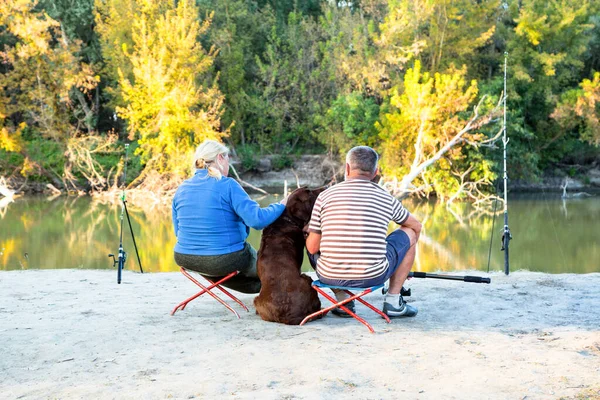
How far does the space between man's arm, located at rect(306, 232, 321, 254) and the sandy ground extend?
449 mm

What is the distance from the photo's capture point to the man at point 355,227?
3.83m

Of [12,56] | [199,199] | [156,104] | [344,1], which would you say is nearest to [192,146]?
[156,104]

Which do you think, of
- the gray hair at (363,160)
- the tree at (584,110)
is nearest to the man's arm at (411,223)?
the gray hair at (363,160)

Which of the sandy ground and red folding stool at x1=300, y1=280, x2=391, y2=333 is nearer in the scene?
the sandy ground

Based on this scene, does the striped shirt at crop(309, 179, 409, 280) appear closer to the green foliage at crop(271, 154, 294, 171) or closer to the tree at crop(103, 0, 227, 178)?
the tree at crop(103, 0, 227, 178)

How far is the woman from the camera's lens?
4.19 m

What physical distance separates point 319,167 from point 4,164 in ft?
33.2

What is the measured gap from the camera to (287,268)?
4074mm

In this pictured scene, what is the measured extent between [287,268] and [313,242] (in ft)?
0.77

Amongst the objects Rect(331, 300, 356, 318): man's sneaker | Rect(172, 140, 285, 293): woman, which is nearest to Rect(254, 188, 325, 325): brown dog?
Rect(172, 140, 285, 293): woman

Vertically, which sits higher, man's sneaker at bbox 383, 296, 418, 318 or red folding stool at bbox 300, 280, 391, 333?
red folding stool at bbox 300, 280, 391, 333

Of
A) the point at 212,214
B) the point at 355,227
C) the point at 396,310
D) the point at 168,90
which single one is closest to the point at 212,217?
the point at 212,214

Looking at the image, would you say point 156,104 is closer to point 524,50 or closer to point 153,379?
point 524,50

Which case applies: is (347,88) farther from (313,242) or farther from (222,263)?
(313,242)
